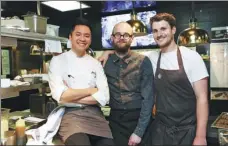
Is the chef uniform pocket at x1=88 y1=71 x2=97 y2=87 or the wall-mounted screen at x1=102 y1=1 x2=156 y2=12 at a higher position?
the wall-mounted screen at x1=102 y1=1 x2=156 y2=12

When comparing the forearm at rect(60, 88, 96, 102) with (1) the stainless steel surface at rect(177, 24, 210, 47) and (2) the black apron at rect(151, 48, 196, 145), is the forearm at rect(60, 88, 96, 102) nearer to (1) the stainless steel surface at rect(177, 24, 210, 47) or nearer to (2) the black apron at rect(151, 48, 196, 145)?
(2) the black apron at rect(151, 48, 196, 145)

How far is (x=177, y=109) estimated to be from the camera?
7.03ft

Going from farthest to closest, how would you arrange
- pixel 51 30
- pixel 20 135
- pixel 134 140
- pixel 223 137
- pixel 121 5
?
pixel 121 5 < pixel 51 30 < pixel 223 137 < pixel 134 140 < pixel 20 135

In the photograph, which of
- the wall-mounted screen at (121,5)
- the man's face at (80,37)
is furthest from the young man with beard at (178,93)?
the wall-mounted screen at (121,5)

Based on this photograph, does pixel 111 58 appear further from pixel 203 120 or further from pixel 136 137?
pixel 203 120

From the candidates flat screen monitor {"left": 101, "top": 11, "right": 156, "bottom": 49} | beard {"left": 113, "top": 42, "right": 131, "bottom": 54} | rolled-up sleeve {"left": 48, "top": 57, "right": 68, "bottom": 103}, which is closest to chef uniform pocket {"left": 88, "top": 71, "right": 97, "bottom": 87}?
rolled-up sleeve {"left": 48, "top": 57, "right": 68, "bottom": 103}

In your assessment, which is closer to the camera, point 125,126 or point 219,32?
point 125,126

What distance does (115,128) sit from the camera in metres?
2.45

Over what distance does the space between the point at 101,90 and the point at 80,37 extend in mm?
511

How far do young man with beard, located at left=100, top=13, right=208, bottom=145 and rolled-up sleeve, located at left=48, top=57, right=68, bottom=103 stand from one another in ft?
2.88

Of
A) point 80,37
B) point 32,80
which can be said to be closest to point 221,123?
point 80,37

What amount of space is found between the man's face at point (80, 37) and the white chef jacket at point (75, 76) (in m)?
0.09

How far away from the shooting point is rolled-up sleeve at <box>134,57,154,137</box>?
2.27 metres

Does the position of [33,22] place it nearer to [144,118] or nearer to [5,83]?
[5,83]
